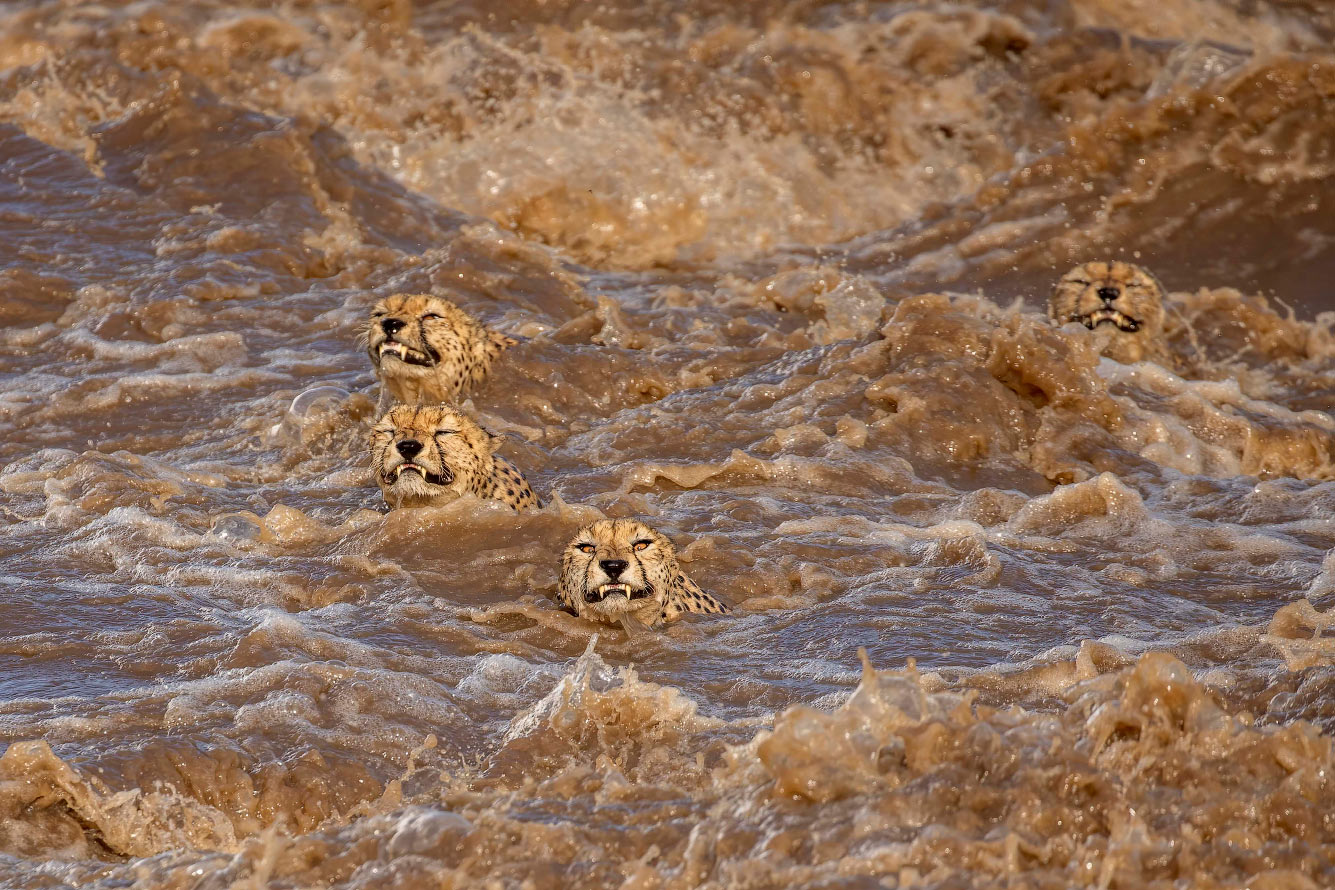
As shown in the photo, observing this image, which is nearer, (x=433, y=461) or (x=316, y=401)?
(x=433, y=461)

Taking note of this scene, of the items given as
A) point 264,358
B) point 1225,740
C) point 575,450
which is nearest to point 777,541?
point 575,450

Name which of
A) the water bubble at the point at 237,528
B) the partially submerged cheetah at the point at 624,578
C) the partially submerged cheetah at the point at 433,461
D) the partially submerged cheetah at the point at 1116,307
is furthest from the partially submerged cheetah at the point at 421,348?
the partially submerged cheetah at the point at 1116,307

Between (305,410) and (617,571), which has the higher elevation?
(617,571)

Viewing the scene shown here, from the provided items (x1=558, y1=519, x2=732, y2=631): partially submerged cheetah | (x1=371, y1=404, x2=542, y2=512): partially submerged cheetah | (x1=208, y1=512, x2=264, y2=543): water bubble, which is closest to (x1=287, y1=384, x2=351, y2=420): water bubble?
(x1=371, y1=404, x2=542, y2=512): partially submerged cheetah

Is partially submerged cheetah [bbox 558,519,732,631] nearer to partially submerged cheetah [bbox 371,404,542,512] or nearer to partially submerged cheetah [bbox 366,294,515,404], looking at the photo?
partially submerged cheetah [bbox 371,404,542,512]

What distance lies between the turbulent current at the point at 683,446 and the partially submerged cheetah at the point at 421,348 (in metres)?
0.28

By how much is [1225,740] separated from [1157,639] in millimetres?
1940

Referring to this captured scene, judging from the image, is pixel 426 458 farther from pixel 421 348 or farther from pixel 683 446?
pixel 683 446

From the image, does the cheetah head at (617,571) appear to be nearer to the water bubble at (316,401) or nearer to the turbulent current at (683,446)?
the turbulent current at (683,446)

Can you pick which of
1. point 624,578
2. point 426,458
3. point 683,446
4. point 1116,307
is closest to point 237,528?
point 426,458

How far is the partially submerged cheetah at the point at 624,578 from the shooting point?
7406mm

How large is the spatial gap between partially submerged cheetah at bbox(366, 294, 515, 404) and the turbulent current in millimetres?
275

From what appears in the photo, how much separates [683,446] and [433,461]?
1.72m

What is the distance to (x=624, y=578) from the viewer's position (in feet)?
24.3
